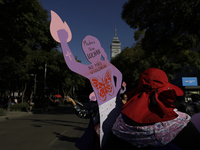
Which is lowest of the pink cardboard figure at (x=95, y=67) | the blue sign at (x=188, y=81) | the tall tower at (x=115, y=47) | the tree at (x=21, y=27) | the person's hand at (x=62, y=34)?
the pink cardboard figure at (x=95, y=67)

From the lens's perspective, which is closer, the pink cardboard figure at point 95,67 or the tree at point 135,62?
the pink cardboard figure at point 95,67

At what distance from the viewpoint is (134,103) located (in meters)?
1.32

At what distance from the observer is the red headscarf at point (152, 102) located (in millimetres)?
1227

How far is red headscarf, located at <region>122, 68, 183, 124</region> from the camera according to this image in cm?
123

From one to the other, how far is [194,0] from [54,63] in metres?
22.7

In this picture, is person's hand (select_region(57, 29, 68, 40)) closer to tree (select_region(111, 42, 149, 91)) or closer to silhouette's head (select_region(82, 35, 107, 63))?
silhouette's head (select_region(82, 35, 107, 63))

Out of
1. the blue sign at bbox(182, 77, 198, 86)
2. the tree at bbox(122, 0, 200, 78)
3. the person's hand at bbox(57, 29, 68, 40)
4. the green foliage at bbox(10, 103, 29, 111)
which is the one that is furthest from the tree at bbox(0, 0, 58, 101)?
the blue sign at bbox(182, 77, 198, 86)

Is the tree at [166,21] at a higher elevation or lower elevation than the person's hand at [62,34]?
higher

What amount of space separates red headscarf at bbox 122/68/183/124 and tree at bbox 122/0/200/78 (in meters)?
9.63

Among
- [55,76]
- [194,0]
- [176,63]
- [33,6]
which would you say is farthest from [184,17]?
[55,76]

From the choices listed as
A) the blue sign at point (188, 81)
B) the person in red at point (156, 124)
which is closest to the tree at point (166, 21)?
the person in red at point (156, 124)

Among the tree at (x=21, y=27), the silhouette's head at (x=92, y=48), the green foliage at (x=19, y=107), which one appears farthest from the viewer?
the green foliage at (x=19, y=107)

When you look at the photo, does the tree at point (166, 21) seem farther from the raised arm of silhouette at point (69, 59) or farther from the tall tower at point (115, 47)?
the tall tower at point (115, 47)

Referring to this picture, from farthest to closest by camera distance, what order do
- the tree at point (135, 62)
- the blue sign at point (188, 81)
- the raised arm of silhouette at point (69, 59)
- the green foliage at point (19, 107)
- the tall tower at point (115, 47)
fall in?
1. the tall tower at point (115, 47)
2. the blue sign at point (188, 81)
3. the tree at point (135, 62)
4. the green foliage at point (19, 107)
5. the raised arm of silhouette at point (69, 59)
